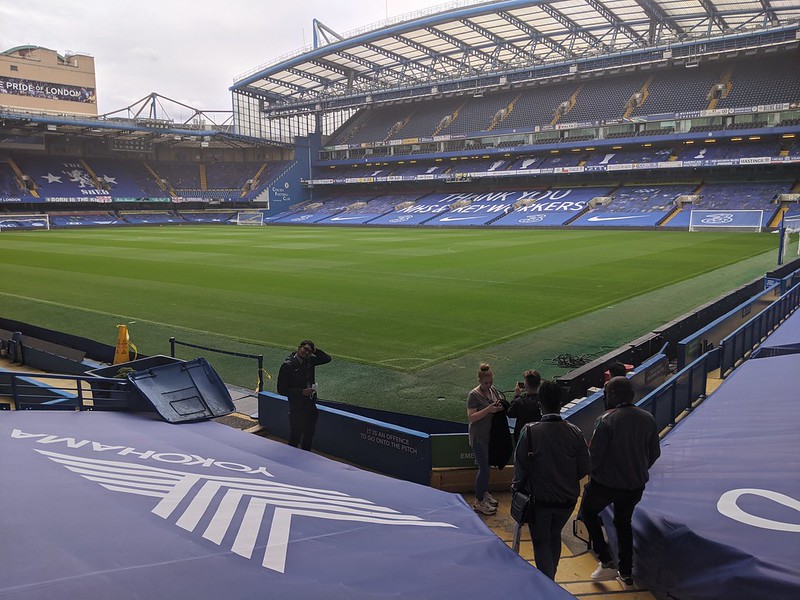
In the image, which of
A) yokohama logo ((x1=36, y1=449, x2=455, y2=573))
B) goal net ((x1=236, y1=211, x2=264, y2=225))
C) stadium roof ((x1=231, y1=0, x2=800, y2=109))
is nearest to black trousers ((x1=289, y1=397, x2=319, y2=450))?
yokohama logo ((x1=36, y1=449, x2=455, y2=573))

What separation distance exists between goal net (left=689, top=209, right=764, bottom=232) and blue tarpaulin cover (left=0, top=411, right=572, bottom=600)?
49.4 meters

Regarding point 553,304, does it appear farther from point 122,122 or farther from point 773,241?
point 122,122

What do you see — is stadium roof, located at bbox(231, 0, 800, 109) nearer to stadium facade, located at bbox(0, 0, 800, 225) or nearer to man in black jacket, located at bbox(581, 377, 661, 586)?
stadium facade, located at bbox(0, 0, 800, 225)

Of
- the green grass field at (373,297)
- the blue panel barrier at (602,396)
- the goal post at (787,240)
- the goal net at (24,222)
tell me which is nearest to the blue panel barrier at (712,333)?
the blue panel barrier at (602,396)

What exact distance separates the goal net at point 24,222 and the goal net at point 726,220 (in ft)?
213

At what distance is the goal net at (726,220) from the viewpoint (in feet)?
153

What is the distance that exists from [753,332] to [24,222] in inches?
2838

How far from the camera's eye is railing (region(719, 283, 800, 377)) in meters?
11.0

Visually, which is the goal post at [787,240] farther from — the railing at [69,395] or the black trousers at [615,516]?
the railing at [69,395]

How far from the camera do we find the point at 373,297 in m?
19.6

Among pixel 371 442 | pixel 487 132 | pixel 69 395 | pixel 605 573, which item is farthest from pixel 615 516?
pixel 487 132

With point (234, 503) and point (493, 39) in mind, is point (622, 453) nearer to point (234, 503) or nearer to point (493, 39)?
point (234, 503)

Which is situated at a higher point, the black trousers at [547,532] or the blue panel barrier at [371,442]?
the black trousers at [547,532]

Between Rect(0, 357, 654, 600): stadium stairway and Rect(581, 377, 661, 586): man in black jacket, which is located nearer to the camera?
Rect(581, 377, 661, 586): man in black jacket
